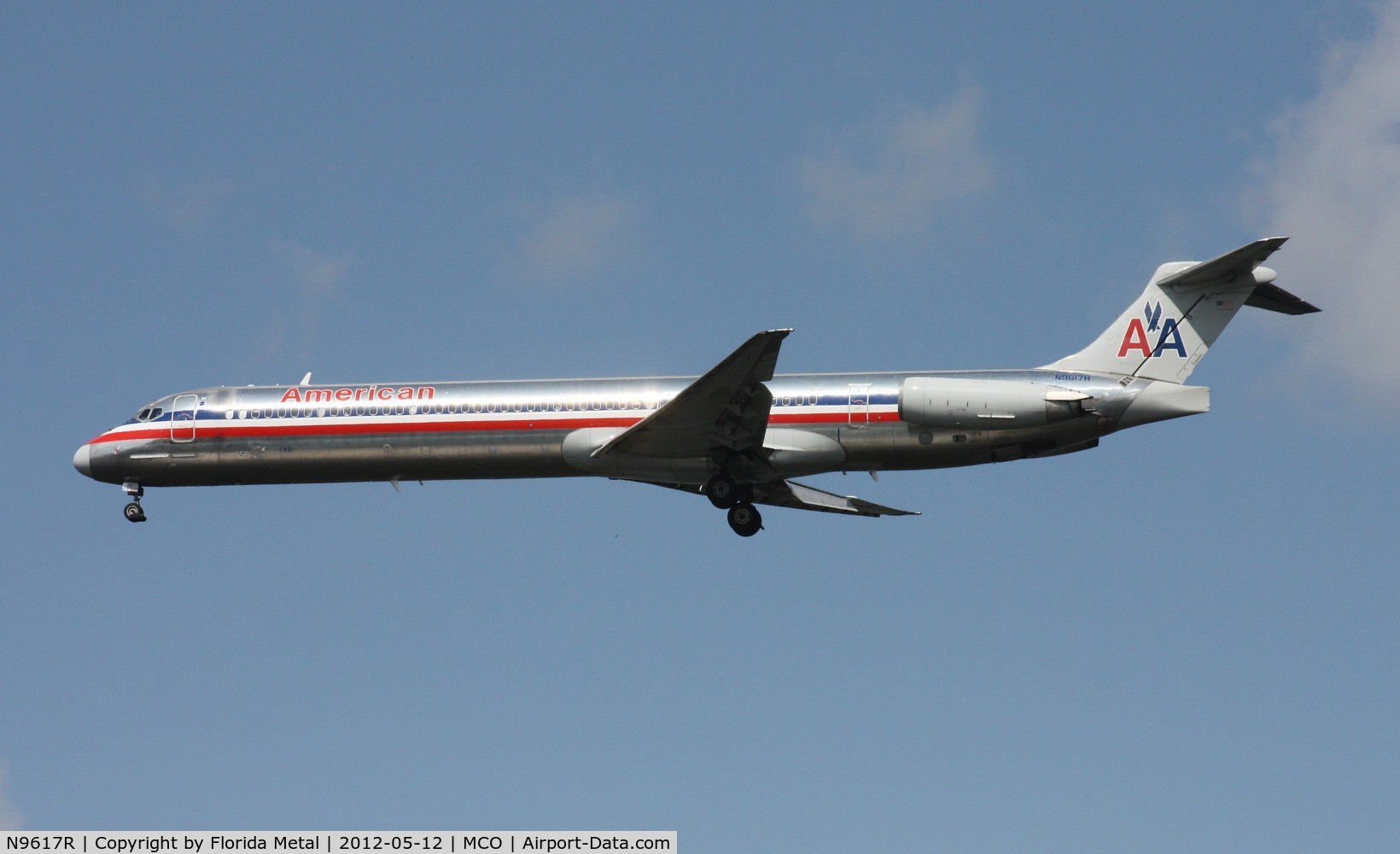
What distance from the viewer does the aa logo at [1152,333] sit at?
105 ft

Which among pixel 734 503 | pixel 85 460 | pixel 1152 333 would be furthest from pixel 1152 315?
pixel 85 460

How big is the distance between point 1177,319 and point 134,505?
22.5 metres

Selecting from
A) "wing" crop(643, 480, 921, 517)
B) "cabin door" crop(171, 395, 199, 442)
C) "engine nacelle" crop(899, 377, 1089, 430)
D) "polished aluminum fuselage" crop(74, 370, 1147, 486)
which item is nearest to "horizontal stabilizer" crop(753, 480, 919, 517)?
"wing" crop(643, 480, 921, 517)

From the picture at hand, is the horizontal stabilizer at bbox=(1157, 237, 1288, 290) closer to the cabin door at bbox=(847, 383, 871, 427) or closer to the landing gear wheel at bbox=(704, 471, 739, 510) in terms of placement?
the cabin door at bbox=(847, 383, 871, 427)

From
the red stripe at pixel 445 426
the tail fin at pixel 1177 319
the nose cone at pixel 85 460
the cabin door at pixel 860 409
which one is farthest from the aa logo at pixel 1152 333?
the nose cone at pixel 85 460

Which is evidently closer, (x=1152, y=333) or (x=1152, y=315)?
(x=1152, y=333)

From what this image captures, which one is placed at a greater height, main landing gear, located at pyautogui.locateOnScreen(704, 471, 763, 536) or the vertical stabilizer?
the vertical stabilizer

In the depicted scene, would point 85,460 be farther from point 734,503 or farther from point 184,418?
point 734,503

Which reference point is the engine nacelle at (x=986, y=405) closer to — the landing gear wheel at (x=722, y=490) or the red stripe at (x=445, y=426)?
the red stripe at (x=445, y=426)

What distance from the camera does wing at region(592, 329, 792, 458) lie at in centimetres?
3042

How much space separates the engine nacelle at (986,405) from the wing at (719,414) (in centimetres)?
282

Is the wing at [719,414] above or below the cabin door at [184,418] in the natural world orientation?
below

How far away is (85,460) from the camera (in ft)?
120

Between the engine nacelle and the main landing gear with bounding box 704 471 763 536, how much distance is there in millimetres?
4393
